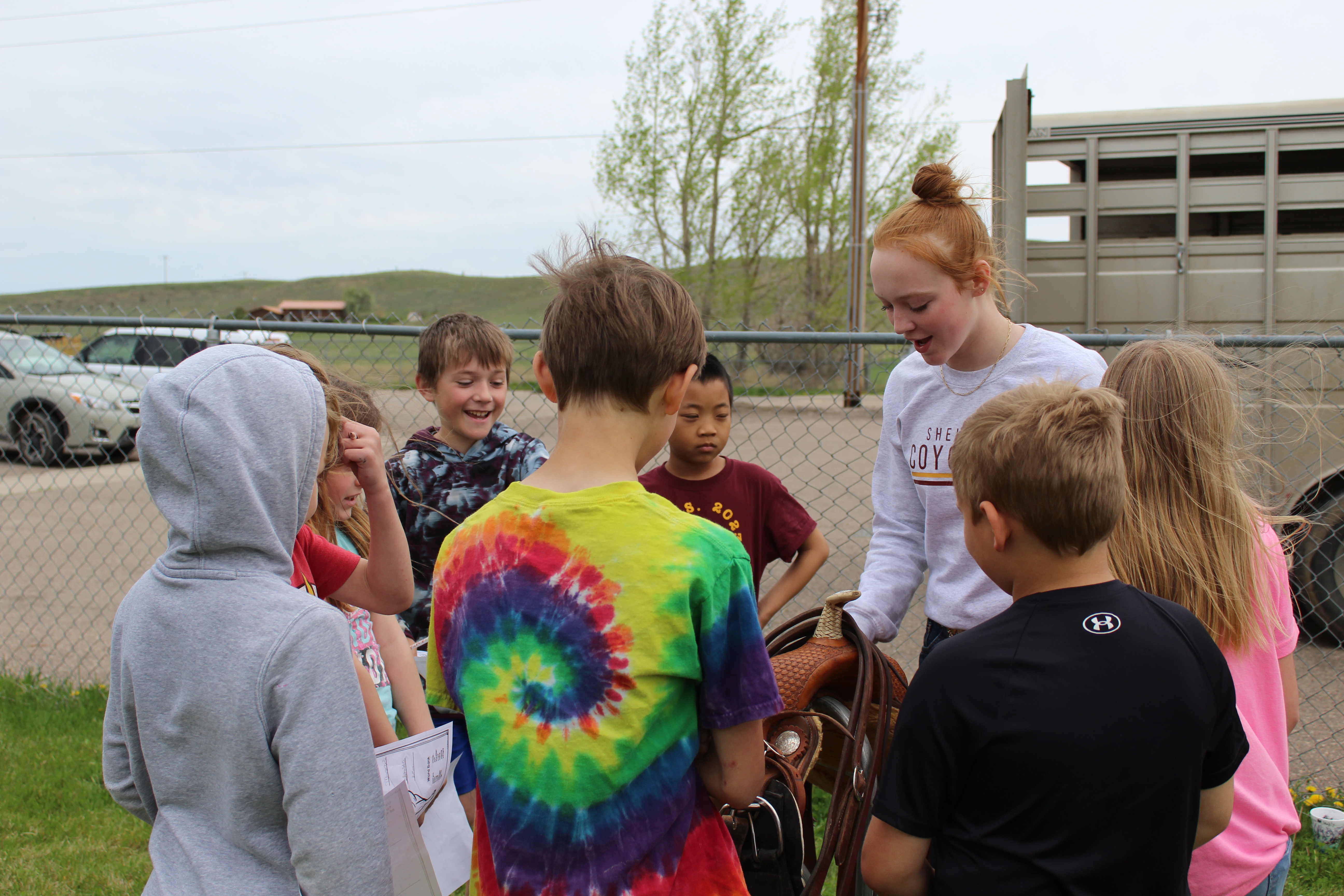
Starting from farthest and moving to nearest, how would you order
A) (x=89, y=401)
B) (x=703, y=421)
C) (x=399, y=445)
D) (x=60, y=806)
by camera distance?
(x=89, y=401), (x=399, y=445), (x=60, y=806), (x=703, y=421)

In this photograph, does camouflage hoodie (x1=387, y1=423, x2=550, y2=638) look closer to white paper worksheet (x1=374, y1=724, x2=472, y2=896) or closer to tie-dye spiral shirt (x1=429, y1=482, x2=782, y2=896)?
white paper worksheet (x1=374, y1=724, x2=472, y2=896)

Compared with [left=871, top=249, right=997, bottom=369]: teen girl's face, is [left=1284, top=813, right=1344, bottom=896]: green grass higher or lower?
lower

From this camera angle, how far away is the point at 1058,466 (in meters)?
1.28

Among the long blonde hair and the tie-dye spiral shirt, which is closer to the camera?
the tie-dye spiral shirt

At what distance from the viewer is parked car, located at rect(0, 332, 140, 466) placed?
1105cm

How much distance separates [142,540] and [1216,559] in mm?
8367

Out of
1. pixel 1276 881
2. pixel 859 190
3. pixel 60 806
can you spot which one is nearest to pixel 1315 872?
pixel 1276 881

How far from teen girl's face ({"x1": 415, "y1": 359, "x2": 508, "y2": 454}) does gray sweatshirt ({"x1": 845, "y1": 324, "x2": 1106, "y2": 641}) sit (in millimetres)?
1209

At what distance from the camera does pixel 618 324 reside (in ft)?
4.06

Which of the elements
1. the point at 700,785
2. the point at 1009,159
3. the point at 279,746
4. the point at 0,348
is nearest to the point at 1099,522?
the point at 700,785

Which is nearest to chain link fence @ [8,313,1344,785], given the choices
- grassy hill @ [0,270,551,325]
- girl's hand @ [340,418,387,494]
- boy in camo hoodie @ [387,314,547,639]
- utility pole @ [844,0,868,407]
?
boy in camo hoodie @ [387,314,547,639]

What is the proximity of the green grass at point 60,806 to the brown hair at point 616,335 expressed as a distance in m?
2.49

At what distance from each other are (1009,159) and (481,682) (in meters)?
4.26

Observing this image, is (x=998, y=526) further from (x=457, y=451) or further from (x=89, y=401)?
(x=89, y=401)
